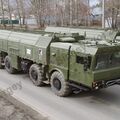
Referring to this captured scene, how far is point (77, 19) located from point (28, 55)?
29.6 metres

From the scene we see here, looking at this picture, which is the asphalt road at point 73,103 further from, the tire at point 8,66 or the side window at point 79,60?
the tire at point 8,66

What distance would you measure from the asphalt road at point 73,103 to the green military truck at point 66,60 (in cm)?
42

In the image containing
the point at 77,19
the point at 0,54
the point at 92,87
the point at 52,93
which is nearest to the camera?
the point at 92,87

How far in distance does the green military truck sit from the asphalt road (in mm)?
423

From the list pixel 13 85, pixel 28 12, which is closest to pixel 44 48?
pixel 13 85

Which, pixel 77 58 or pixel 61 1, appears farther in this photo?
pixel 61 1

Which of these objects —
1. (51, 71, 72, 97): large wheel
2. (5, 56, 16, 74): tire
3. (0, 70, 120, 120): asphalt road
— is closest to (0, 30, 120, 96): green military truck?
(51, 71, 72, 97): large wheel

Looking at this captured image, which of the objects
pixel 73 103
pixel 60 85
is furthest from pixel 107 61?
pixel 60 85

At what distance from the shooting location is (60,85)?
450 inches

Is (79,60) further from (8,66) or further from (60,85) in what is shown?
(8,66)

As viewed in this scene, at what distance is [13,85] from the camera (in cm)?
1327

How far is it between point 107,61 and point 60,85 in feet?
7.07

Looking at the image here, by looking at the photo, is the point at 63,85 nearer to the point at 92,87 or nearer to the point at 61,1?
the point at 92,87

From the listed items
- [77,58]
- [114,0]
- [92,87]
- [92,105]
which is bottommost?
[92,105]
